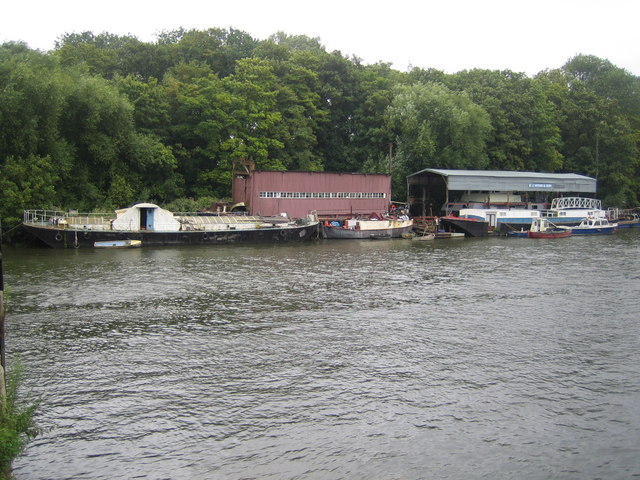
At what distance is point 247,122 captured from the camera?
56219 millimetres

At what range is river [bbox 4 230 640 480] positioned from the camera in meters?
11.7

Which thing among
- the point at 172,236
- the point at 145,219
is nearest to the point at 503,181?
the point at 172,236

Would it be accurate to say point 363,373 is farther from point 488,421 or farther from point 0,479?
point 0,479

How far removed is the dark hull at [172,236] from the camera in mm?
39781

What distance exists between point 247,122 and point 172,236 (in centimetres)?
1782

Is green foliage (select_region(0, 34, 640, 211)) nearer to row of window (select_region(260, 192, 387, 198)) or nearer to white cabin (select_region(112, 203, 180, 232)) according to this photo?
row of window (select_region(260, 192, 387, 198))

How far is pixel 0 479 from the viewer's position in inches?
364

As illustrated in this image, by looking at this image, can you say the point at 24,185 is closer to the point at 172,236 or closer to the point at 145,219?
the point at 145,219

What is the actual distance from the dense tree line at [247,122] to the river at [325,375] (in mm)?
17793

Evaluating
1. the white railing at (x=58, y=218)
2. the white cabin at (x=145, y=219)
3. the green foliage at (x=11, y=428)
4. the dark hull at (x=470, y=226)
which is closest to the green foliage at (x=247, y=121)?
the white railing at (x=58, y=218)

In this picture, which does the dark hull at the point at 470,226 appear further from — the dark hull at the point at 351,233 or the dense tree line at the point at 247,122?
the dense tree line at the point at 247,122

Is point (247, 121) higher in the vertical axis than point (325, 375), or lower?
higher

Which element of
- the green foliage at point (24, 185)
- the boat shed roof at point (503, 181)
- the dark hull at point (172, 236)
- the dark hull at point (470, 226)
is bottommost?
the dark hull at point (172, 236)

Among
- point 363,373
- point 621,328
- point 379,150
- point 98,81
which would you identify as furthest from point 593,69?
point 363,373
